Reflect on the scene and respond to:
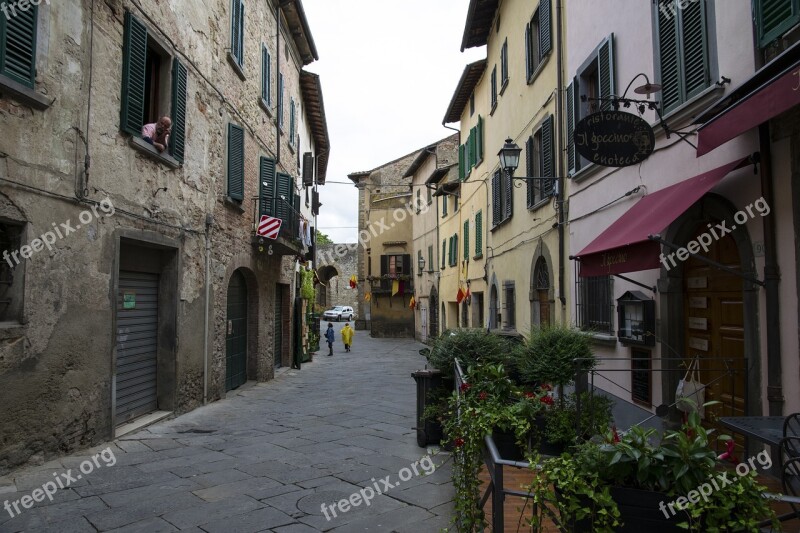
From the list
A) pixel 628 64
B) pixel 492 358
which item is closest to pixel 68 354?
pixel 492 358

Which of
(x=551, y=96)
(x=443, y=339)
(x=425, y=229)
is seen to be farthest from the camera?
(x=425, y=229)

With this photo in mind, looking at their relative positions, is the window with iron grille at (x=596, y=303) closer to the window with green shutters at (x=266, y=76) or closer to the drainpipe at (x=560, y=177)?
the drainpipe at (x=560, y=177)

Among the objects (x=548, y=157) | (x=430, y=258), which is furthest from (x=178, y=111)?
(x=430, y=258)

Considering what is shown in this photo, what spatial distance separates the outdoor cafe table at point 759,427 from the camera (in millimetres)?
2953

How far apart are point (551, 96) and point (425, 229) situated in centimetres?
2059

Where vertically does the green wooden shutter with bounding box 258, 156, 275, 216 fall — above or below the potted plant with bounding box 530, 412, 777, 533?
above

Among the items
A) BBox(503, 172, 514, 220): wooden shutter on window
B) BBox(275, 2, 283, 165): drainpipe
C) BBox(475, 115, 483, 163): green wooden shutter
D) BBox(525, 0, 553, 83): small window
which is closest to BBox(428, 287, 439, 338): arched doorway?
BBox(475, 115, 483, 163): green wooden shutter

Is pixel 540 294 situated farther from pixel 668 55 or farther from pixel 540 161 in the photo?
pixel 668 55

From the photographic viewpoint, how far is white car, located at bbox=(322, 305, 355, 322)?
157 ft

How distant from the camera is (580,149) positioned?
5469mm

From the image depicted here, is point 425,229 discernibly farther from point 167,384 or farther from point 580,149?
point 580,149

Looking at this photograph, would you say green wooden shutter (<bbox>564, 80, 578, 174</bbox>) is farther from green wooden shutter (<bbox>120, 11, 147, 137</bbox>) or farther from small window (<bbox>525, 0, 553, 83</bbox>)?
green wooden shutter (<bbox>120, 11, 147, 137</bbox>)

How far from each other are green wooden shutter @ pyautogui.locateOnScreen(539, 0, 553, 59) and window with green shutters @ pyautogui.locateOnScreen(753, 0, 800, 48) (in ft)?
19.1

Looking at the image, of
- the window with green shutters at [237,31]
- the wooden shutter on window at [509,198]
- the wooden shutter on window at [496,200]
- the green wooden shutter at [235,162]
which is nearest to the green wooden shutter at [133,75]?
the green wooden shutter at [235,162]
